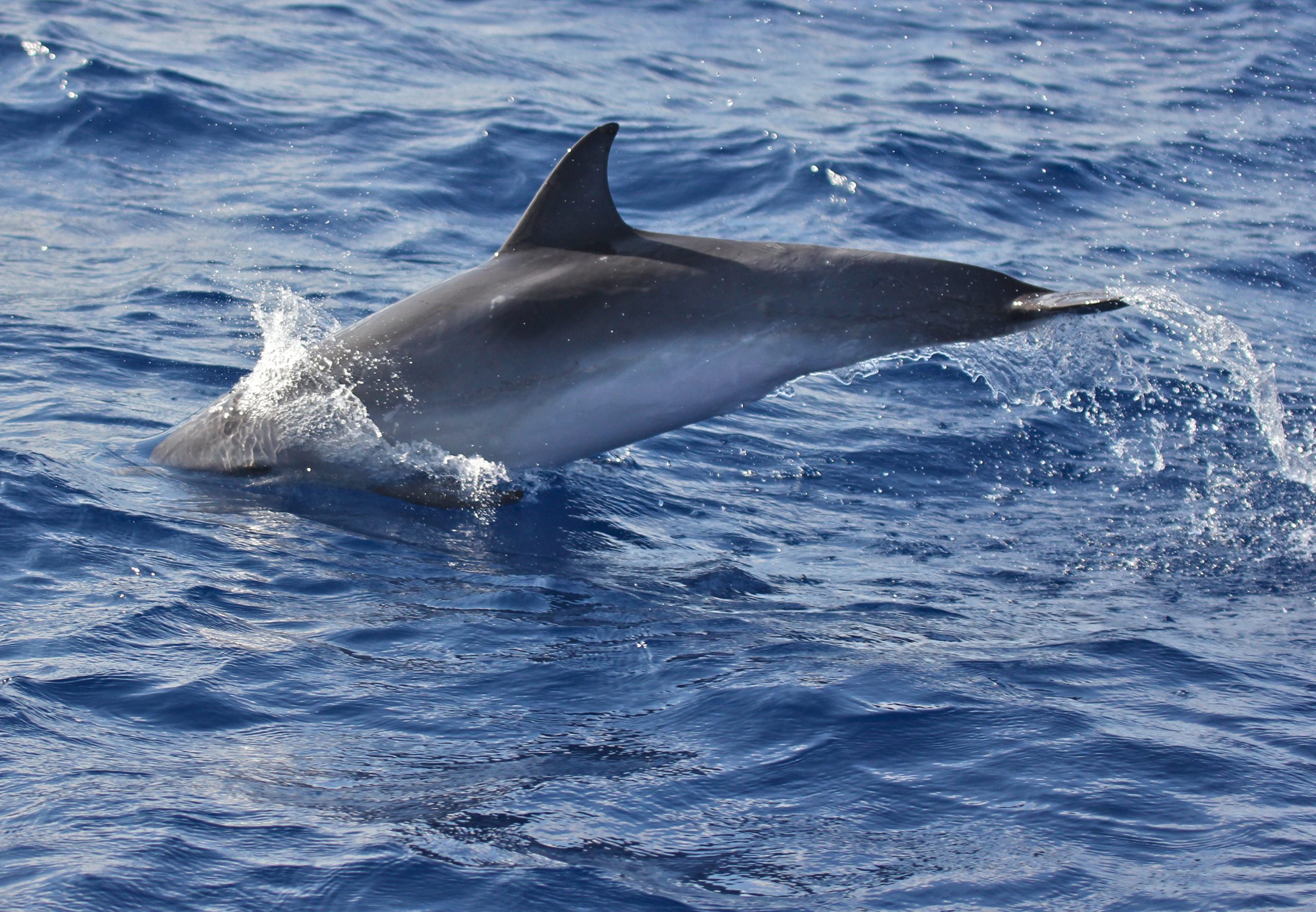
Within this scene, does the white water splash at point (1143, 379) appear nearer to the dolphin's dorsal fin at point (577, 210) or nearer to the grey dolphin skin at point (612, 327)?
the grey dolphin skin at point (612, 327)

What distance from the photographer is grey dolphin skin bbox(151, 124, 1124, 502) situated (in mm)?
7520

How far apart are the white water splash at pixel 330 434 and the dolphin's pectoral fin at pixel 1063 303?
3.03 meters

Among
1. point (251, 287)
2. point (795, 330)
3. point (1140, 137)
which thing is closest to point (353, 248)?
point (251, 287)

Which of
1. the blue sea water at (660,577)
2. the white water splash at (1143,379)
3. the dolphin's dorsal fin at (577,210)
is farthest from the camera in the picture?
the white water splash at (1143,379)

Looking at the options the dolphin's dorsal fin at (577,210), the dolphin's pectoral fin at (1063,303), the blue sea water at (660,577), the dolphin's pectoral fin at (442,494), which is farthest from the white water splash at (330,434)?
the dolphin's pectoral fin at (1063,303)

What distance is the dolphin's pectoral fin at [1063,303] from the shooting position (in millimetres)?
6926

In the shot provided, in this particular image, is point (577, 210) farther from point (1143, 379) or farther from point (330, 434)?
point (1143, 379)

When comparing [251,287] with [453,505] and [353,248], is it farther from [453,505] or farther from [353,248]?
[453,505]

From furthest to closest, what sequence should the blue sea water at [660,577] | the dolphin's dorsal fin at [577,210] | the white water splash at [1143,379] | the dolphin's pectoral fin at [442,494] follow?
the white water splash at [1143,379] < the dolphin's pectoral fin at [442,494] < the dolphin's dorsal fin at [577,210] < the blue sea water at [660,577]

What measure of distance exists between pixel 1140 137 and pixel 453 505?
15059 mm

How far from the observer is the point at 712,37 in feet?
79.9

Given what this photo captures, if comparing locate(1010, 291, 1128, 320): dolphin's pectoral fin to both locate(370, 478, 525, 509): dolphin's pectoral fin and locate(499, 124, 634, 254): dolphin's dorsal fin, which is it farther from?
locate(370, 478, 525, 509): dolphin's pectoral fin

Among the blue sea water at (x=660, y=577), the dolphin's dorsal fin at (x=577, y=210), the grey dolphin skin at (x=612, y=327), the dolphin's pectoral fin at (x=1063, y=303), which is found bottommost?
the blue sea water at (x=660, y=577)

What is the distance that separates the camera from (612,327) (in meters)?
7.75
